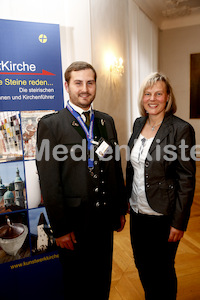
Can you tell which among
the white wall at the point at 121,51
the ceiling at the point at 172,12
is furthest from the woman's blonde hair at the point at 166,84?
the ceiling at the point at 172,12

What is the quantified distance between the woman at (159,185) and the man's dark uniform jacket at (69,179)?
279mm

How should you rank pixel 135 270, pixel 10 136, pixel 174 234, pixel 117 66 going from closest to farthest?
pixel 174 234 < pixel 10 136 < pixel 135 270 < pixel 117 66

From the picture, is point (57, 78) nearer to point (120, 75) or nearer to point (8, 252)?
point (8, 252)

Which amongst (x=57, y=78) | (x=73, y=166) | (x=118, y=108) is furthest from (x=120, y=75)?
(x=73, y=166)

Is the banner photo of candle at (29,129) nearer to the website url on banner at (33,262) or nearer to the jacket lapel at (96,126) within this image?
the jacket lapel at (96,126)

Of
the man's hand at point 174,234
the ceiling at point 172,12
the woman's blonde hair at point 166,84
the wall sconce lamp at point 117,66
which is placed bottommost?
the man's hand at point 174,234

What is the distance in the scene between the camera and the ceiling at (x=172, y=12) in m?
7.14

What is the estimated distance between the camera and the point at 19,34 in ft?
6.75

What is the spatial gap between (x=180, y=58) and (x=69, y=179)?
333 inches

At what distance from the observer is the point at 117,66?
547cm

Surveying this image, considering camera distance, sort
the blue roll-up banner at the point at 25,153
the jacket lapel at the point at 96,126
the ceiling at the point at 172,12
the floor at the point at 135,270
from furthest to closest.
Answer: the ceiling at the point at 172,12 → the floor at the point at 135,270 → the blue roll-up banner at the point at 25,153 → the jacket lapel at the point at 96,126

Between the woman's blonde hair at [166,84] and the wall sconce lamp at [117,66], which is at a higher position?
the wall sconce lamp at [117,66]

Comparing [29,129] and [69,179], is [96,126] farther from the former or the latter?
[29,129]

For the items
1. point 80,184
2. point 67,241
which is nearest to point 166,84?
point 80,184
